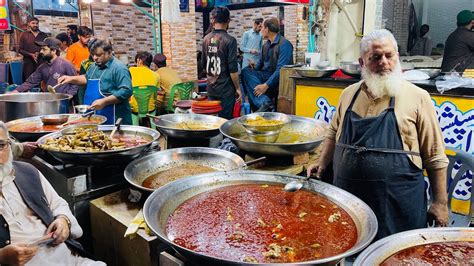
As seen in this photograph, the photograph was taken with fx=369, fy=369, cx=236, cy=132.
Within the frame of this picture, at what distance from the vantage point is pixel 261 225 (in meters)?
1.71

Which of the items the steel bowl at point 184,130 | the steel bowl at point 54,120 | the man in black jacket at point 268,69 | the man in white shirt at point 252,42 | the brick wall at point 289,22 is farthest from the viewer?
the brick wall at point 289,22

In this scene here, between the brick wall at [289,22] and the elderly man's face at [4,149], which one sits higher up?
the brick wall at [289,22]

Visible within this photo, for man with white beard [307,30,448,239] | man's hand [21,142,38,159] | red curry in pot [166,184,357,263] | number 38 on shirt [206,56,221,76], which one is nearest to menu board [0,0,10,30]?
number 38 on shirt [206,56,221,76]

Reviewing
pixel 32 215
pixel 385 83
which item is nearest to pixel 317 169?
pixel 385 83

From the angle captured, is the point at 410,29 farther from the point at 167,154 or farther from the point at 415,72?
the point at 167,154

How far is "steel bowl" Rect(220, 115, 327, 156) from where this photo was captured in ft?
8.50

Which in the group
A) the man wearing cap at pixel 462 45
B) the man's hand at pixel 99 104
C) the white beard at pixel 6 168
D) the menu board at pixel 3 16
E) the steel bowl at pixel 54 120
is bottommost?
the white beard at pixel 6 168

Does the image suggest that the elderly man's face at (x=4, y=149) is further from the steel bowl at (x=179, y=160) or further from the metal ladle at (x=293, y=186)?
the metal ladle at (x=293, y=186)

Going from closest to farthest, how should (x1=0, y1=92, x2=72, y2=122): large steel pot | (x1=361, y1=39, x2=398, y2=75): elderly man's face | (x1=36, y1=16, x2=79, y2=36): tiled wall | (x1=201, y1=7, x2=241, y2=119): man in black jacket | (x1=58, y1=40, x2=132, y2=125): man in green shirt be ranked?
(x1=361, y1=39, x2=398, y2=75): elderly man's face → (x1=0, y1=92, x2=72, y2=122): large steel pot → (x1=58, y1=40, x2=132, y2=125): man in green shirt → (x1=201, y1=7, x2=241, y2=119): man in black jacket → (x1=36, y1=16, x2=79, y2=36): tiled wall

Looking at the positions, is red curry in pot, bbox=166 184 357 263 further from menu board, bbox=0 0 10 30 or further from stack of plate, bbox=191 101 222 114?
menu board, bbox=0 0 10 30

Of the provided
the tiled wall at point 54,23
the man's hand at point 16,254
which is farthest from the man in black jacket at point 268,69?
the tiled wall at point 54,23

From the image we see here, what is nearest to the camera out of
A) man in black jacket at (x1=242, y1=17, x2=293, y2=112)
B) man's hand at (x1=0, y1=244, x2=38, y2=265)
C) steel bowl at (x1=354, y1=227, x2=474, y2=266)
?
steel bowl at (x1=354, y1=227, x2=474, y2=266)

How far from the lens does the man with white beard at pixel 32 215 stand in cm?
203

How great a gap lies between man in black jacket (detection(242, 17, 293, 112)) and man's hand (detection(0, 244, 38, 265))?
456cm
